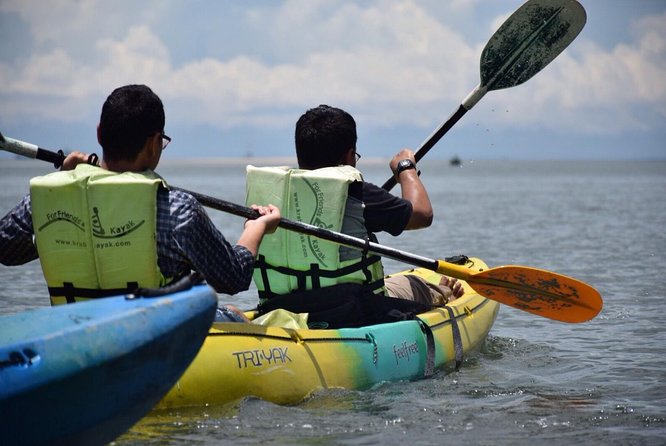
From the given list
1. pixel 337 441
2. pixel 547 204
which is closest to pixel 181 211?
pixel 337 441

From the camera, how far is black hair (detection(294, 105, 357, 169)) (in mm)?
5727

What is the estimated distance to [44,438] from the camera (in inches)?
148

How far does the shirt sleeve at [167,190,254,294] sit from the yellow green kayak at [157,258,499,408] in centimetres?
49

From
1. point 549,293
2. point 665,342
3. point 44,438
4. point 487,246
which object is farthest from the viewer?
point 487,246

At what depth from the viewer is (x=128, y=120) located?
4.26m

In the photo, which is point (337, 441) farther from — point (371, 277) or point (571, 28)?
point (571, 28)

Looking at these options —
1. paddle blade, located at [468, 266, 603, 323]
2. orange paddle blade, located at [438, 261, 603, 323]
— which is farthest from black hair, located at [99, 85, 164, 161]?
paddle blade, located at [468, 266, 603, 323]

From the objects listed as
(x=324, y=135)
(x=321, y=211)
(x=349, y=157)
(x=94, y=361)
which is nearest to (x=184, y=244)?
(x=94, y=361)

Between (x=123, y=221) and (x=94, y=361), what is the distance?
0.73m

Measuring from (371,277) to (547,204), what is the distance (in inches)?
995

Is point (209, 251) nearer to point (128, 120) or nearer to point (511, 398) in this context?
point (128, 120)

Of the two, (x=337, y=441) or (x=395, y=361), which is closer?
(x=337, y=441)

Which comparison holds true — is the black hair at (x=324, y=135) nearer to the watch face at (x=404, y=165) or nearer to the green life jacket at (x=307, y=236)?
the green life jacket at (x=307, y=236)

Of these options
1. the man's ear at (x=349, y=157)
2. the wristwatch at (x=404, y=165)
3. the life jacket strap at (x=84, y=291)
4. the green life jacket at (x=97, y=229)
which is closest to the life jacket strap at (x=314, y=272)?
the man's ear at (x=349, y=157)
